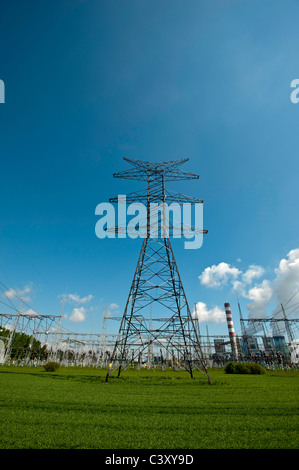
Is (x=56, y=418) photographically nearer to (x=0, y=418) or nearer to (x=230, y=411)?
(x=0, y=418)

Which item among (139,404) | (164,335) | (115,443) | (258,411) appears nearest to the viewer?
(115,443)

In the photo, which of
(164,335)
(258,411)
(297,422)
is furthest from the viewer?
(164,335)

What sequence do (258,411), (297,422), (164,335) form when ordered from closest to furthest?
(297,422)
(258,411)
(164,335)

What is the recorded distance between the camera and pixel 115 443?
362 cm

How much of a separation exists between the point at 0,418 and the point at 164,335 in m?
10.1

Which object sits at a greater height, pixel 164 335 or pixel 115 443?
pixel 164 335
